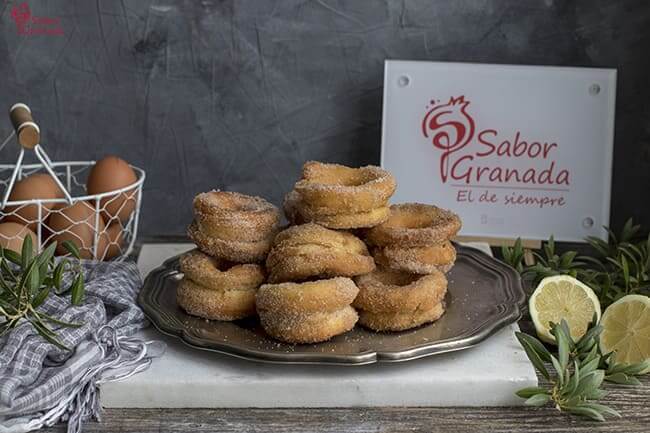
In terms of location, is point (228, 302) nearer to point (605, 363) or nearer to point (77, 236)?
point (77, 236)

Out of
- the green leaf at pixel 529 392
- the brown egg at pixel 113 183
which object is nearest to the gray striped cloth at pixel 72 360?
the brown egg at pixel 113 183

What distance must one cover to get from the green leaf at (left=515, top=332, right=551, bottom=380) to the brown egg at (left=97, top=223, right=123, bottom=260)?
758 millimetres

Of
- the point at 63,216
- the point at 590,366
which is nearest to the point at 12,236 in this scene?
the point at 63,216

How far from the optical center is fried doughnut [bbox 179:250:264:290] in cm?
139

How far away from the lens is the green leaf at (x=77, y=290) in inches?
53.8

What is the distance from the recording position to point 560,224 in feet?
6.23

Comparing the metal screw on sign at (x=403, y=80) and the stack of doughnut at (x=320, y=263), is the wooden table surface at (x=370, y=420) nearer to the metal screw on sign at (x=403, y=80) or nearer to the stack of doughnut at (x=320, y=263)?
the stack of doughnut at (x=320, y=263)

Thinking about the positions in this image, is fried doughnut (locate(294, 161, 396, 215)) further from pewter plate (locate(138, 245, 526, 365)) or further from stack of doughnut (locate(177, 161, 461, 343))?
pewter plate (locate(138, 245, 526, 365))

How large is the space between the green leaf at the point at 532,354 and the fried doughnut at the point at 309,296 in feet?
0.82

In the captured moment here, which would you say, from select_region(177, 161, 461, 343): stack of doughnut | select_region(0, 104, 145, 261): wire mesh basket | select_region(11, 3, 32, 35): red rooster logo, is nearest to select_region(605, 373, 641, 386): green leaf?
select_region(177, 161, 461, 343): stack of doughnut

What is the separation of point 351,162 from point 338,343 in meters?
0.73

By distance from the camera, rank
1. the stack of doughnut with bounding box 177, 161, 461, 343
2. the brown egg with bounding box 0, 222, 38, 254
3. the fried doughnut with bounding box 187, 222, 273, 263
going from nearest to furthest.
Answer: the stack of doughnut with bounding box 177, 161, 461, 343 → the fried doughnut with bounding box 187, 222, 273, 263 → the brown egg with bounding box 0, 222, 38, 254

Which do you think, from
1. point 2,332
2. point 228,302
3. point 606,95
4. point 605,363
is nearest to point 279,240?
point 228,302

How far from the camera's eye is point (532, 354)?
130 centimetres
